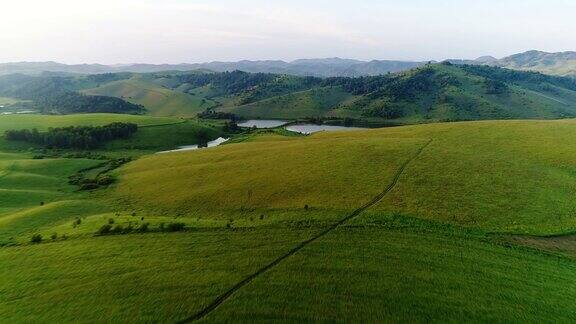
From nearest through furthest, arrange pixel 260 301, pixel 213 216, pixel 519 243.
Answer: pixel 260 301
pixel 519 243
pixel 213 216

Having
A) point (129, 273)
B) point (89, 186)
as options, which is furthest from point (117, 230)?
point (89, 186)

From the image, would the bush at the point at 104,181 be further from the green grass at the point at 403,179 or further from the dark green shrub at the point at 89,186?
the green grass at the point at 403,179

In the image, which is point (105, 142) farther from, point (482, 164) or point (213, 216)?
point (482, 164)

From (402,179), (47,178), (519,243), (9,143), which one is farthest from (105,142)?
(519,243)

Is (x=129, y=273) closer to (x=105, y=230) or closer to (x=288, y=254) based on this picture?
(x=105, y=230)

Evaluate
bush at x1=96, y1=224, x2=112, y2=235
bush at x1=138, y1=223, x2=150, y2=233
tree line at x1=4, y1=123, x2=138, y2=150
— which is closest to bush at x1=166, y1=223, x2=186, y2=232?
bush at x1=138, y1=223, x2=150, y2=233

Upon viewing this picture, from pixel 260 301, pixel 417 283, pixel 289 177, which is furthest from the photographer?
pixel 289 177
